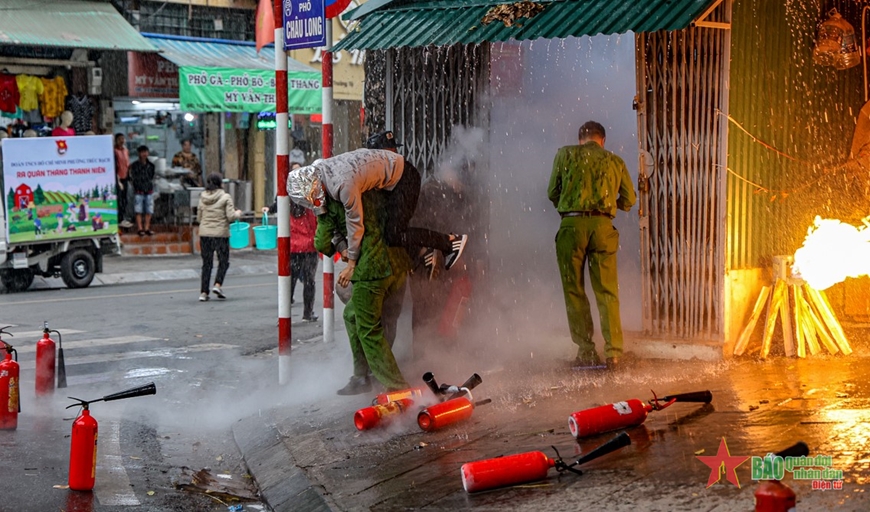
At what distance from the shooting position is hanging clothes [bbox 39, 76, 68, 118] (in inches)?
826

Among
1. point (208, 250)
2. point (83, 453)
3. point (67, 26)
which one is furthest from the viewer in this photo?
point (67, 26)

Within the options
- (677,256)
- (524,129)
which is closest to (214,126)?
(524,129)

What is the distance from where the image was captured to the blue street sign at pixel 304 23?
8.52 metres

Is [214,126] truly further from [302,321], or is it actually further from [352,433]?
[352,433]

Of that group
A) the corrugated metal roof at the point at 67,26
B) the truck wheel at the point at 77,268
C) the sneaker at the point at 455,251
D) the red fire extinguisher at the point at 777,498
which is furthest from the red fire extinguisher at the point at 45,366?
the corrugated metal roof at the point at 67,26

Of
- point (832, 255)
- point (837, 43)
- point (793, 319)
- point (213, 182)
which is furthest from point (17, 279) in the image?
point (837, 43)

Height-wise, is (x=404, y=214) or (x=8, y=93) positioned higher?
(x=8, y=93)

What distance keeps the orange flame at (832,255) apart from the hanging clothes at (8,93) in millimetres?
16568

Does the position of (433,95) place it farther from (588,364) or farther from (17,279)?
(17,279)

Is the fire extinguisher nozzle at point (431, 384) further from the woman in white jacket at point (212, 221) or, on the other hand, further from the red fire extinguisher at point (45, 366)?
the woman in white jacket at point (212, 221)

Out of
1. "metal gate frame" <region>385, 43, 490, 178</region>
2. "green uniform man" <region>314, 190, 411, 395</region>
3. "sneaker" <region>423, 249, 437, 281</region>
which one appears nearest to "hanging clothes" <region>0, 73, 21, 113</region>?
"metal gate frame" <region>385, 43, 490, 178</region>

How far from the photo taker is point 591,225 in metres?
8.23

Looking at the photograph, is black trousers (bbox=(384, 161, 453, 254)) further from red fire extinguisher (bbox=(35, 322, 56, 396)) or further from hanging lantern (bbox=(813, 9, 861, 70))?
hanging lantern (bbox=(813, 9, 861, 70))

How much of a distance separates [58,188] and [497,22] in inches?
407
